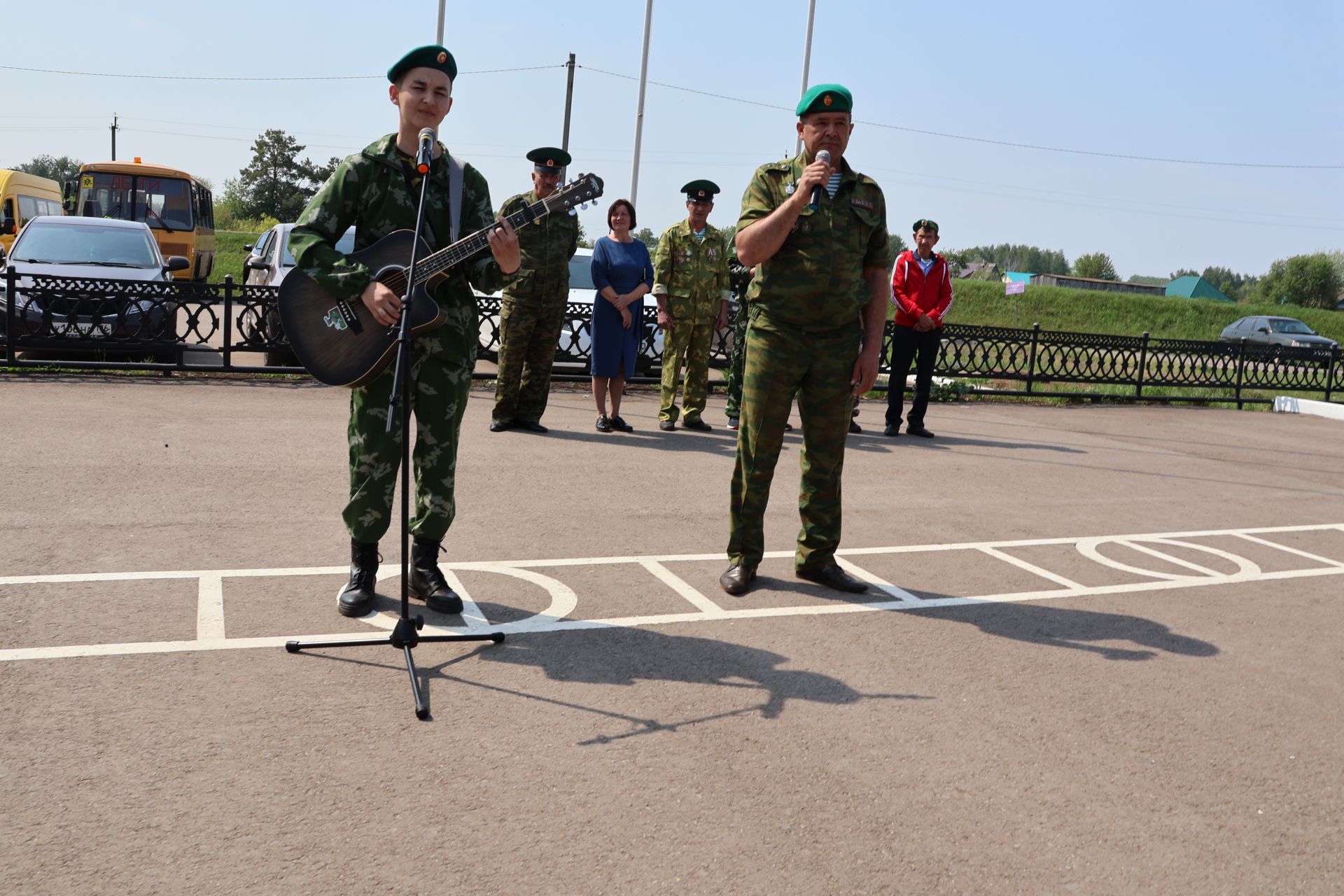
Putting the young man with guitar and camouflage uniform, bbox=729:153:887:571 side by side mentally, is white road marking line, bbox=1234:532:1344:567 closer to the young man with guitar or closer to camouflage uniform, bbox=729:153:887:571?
camouflage uniform, bbox=729:153:887:571

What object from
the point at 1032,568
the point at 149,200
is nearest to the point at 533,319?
the point at 1032,568

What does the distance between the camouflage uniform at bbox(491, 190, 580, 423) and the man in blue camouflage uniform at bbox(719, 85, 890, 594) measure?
421 centimetres

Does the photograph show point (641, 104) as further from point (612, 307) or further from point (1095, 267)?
point (1095, 267)

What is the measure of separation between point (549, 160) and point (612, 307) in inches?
61.0

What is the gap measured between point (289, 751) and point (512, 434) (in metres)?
6.37

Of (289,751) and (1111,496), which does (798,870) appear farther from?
(1111,496)

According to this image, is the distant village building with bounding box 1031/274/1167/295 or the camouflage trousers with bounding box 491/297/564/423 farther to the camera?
the distant village building with bounding box 1031/274/1167/295

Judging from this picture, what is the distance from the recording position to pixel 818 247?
5219mm

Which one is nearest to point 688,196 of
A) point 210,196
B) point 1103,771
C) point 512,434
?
point 512,434

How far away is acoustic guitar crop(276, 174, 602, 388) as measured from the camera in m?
4.30

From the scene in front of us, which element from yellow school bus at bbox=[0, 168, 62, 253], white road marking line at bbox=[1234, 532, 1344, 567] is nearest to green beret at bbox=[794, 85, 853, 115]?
white road marking line at bbox=[1234, 532, 1344, 567]

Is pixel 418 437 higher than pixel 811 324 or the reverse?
Result: the reverse

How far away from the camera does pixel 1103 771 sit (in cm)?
365

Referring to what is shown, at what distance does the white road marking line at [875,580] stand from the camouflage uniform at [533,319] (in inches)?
163
